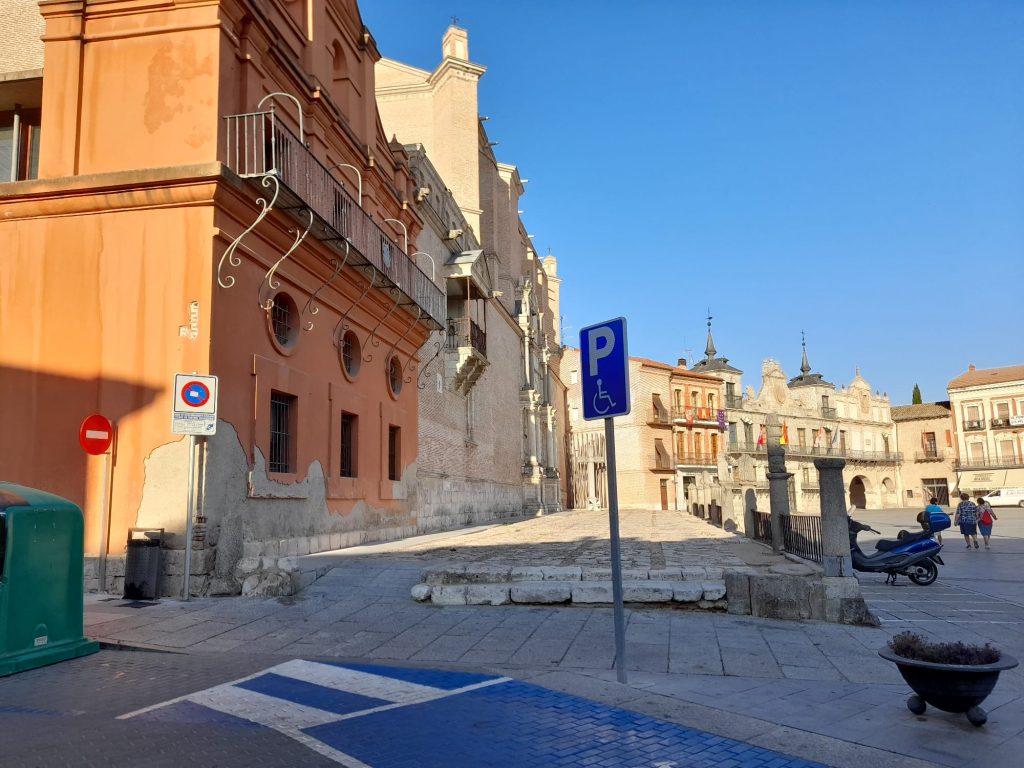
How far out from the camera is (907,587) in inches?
506

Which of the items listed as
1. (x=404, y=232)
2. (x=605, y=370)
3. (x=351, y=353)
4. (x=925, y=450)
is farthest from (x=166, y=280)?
(x=925, y=450)

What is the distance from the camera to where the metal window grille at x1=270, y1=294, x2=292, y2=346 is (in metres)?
12.1

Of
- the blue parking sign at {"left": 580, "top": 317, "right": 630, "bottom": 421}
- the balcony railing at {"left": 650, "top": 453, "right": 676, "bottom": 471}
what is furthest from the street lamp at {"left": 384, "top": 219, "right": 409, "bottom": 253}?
the balcony railing at {"left": 650, "top": 453, "right": 676, "bottom": 471}

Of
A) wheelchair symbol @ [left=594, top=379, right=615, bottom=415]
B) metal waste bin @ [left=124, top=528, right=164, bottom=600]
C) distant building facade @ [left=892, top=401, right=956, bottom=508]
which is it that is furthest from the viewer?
distant building facade @ [left=892, top=401, right=956, bottom=508]

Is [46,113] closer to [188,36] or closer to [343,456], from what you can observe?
[188,36]

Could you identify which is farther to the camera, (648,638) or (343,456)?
(343,456)

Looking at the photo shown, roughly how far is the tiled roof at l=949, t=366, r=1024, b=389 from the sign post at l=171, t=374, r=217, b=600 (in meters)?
75.5

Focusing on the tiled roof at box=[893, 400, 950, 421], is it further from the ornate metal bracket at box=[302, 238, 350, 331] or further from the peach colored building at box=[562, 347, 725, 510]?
the ornate metal bracket at box=[302, 238, 350, 331]

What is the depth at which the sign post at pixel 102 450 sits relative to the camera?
9375mm

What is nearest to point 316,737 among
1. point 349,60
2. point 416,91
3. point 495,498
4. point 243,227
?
point 243,227

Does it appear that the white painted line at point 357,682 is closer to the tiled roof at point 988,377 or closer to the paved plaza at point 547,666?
the paved plaza at point 547,666

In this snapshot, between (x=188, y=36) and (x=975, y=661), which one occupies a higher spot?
(x=188, y=36)

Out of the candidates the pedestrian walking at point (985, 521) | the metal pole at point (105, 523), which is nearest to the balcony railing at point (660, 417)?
the pedestrian walking at point (985, 521)

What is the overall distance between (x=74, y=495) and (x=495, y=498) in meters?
20.1
